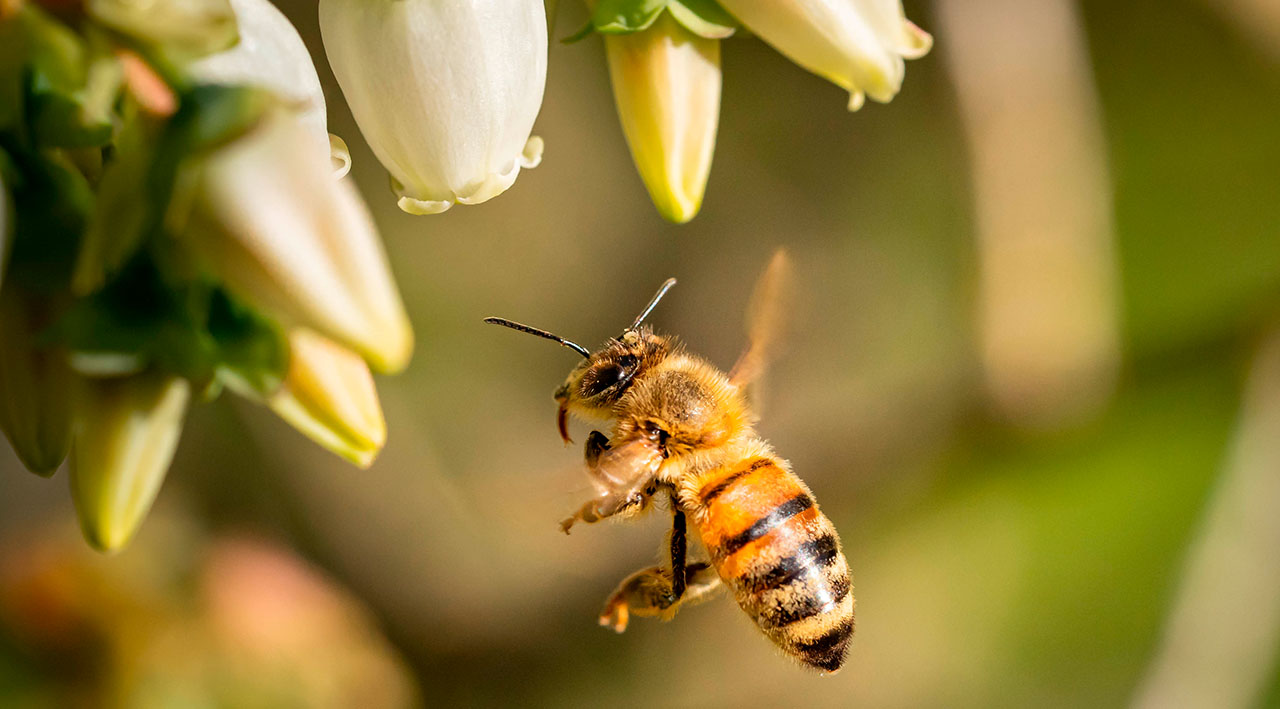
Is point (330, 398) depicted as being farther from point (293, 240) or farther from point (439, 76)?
point (439, 76)

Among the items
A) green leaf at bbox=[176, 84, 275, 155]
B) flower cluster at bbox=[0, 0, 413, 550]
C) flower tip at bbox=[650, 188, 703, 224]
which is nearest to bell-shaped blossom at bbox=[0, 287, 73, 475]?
flower cluster at bbox=[0, 0, 413, 550]

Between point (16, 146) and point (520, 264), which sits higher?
point (16, 146)

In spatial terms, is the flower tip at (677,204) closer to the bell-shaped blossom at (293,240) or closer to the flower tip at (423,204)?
the flower tip at (423,204)

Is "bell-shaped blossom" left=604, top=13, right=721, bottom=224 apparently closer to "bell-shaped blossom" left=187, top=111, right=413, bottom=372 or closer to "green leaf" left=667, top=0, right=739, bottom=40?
"green leaf" left=667, top=0, right=739, bottom=40

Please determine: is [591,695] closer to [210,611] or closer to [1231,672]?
[210,611]

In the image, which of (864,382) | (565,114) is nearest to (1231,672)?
(864,382)

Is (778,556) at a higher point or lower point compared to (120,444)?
lower

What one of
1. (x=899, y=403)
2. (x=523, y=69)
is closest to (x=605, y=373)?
(x=523, y=69)
